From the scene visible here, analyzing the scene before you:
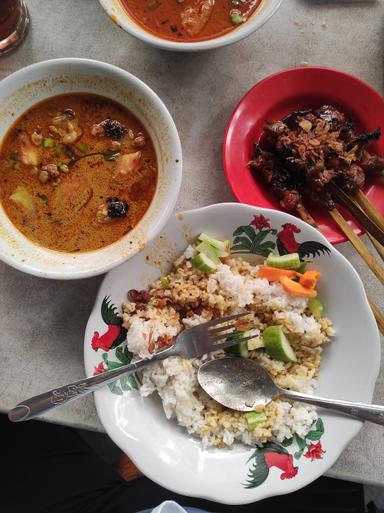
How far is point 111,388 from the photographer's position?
189 cm

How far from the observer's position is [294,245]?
1943 millimetres

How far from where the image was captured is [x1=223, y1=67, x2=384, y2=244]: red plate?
204 cm

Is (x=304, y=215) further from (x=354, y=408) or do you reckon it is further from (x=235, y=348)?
(x=354, y=408)

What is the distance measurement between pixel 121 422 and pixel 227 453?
38 centimetres

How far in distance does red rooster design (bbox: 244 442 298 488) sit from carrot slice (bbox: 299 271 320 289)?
56 centimetres

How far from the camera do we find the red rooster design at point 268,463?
6.12 ft

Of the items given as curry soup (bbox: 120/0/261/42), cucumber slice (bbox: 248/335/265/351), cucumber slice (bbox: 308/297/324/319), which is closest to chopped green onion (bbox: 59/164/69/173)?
curry soup (bbox: 120/0/261/42)

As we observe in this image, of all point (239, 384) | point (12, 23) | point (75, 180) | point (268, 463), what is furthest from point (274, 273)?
point (12, 23)

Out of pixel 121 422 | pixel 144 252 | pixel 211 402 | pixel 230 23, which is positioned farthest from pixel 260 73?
pixel 121 422

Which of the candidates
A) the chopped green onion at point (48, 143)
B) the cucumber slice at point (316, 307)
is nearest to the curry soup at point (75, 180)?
the chopped green onion at point (48, 143)

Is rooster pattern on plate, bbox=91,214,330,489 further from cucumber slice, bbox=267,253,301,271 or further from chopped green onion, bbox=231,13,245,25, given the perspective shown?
chopped green onion, bbox=231,13,245,25

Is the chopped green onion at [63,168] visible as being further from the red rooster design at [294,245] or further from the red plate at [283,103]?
the red rooster design at [294,245]

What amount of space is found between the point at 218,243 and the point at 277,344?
1.32 feet

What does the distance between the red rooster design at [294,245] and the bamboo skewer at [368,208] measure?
0.75ft
